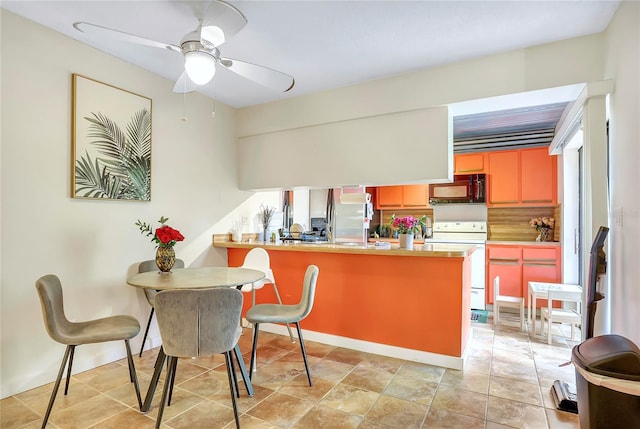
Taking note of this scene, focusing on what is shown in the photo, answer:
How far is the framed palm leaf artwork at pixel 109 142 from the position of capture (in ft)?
8.86

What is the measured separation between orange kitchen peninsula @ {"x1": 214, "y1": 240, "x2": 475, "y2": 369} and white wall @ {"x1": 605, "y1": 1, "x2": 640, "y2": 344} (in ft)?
3.22

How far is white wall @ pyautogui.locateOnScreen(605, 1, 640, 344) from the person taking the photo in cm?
190

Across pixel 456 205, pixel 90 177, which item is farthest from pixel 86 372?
pixel 456 205

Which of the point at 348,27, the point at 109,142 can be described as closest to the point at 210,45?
the point at 348,27

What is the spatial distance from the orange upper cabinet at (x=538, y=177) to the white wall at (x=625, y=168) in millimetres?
2534

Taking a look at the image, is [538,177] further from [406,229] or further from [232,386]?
[232,386]

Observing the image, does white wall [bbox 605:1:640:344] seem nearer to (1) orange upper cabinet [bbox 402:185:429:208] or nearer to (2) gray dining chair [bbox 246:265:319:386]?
(2) gray dining chair [bbox 246:265:319:386]

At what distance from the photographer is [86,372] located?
107 inches

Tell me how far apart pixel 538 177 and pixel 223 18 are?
4.64 metres

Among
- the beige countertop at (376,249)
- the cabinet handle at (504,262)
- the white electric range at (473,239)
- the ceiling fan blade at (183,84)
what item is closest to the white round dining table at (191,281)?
the beige countertop at (376,249)

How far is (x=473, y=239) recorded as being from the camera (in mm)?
5184

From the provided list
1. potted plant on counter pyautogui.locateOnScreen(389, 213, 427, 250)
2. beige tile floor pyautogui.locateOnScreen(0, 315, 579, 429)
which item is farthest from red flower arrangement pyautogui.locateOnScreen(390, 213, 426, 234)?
beige tile floor pyautogui.locateOnScreen(0, 315, 579, 429)

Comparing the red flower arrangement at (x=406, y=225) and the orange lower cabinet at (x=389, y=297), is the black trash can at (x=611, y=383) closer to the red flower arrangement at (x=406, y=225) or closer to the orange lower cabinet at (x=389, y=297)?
the orange lower cabinet at (x=389, y=297)

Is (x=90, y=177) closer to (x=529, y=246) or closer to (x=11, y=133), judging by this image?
(x=11, y=133)
